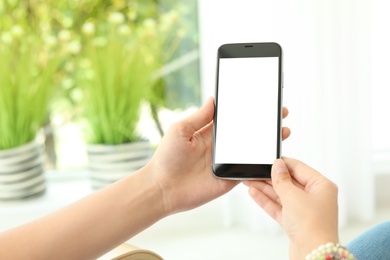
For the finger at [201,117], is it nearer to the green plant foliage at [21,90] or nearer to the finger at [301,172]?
the finger at [301,172]

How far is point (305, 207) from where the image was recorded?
0.84 metres

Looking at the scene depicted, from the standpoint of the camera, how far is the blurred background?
1689 millimetres

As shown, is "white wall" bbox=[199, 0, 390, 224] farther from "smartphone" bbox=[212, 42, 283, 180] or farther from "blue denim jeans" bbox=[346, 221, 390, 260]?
"blue denim jeans" bbox=[346, 221, 390, 260]

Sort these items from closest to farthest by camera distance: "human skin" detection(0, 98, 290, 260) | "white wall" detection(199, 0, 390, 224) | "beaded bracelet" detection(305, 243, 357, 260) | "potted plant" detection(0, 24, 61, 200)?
1. "beaded bracelet" detection(305, 243, 357, 260)
2. "human skin" detection(0, 98, 290, 260)
3. "white wall" detection(199, 0, 390, 224)
4. "potted plant" detection(0, 24, 61, 200)

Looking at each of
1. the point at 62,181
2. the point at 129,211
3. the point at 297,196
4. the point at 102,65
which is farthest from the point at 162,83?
the point at 297,196

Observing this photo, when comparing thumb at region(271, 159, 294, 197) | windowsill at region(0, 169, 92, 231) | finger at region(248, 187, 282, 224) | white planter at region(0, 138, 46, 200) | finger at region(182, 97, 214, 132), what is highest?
finger at region(182, 97, 214, 132)

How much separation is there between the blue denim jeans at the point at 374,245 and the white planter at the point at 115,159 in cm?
93

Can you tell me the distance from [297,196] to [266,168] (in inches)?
8.3

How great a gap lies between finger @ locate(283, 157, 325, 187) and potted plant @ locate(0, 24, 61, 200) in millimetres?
1018

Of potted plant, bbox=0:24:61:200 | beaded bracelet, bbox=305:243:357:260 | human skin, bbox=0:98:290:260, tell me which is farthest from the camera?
potted plant, bbox=0:24:61:200

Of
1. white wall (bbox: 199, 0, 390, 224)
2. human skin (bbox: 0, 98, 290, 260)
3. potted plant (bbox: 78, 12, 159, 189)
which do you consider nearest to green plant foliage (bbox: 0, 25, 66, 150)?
potted plant (bbox: 78, 12, 159, 189)

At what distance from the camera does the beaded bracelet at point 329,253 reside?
30.1 inches

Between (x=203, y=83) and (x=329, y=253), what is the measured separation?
1.10 metres

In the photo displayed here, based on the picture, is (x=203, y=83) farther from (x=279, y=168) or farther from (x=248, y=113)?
(x=279, y=168)
